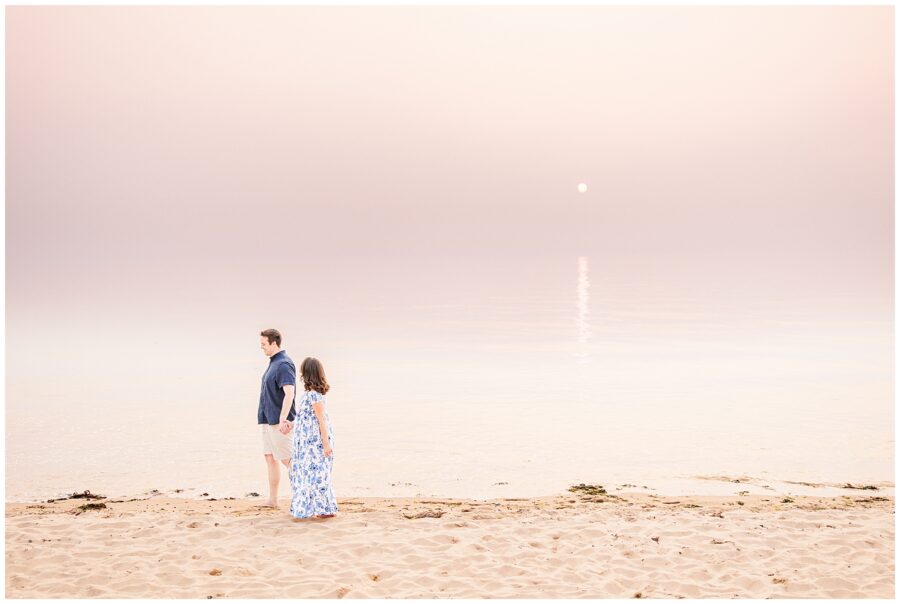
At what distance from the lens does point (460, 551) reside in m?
7.38

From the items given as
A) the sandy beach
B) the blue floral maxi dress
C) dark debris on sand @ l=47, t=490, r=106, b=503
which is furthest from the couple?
dark debris on sand @ l=47, t=490, r=106, b=503

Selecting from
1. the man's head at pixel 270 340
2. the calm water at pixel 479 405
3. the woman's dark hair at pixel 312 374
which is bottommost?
the calm water at pixel 479 405

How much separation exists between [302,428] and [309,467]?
1.36ft

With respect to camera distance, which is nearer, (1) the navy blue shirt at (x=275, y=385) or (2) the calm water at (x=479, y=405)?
(1) the navy blue shirt at (x=275, y=385)

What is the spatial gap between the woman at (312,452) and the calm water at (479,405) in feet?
7.75

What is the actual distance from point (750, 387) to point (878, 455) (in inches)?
269

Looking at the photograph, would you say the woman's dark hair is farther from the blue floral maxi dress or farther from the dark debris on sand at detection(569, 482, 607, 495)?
the dark debris on sand at detection(569, 482, 607, 495)

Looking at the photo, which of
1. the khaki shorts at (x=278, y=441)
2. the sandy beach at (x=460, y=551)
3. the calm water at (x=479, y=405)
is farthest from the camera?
the calm water at (x=479, y=405)

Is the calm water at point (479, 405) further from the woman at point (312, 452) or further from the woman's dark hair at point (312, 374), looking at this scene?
the woman's dark hair at point (312, 374)

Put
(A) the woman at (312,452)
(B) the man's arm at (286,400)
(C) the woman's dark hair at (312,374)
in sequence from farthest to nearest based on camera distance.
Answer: (B) the man's arm at (286,400)
(A) the woman at (312,452)
(C) the woman's dark hair at (312,374)

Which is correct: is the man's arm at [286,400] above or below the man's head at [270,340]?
below

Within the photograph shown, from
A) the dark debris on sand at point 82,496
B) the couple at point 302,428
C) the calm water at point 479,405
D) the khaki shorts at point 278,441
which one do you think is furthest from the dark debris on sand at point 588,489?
the dark debris on sand at point 82,496

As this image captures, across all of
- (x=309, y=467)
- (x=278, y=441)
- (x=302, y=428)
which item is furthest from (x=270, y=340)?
(x=309, y=467)

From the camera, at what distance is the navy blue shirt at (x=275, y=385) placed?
847 cm
